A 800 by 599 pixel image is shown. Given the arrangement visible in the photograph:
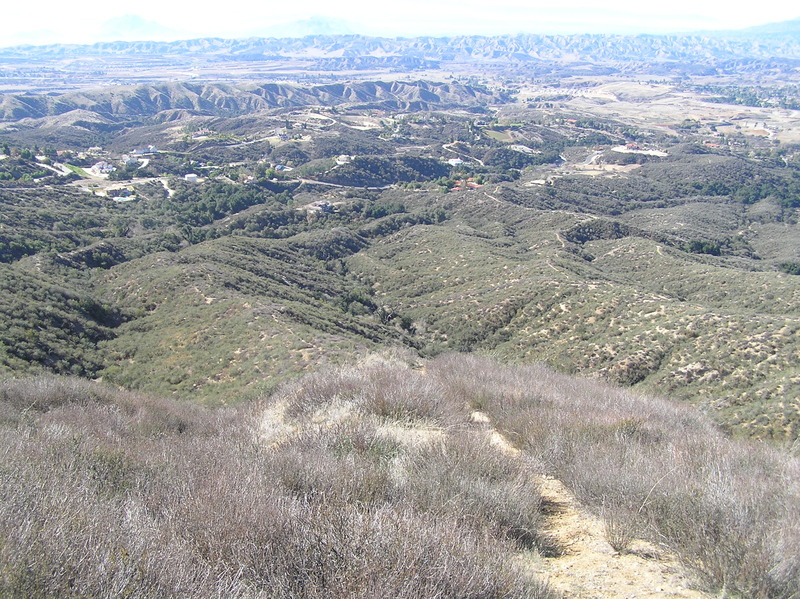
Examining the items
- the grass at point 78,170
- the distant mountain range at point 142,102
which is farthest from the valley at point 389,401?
the distant mountain range at point 142,102

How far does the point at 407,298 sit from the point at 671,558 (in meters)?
34.3

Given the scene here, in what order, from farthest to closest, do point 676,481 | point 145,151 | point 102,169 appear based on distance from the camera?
point 145,151 → point 102,169 → point 676,481

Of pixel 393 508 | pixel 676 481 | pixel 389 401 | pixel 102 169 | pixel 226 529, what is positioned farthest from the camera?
pixel 102 169

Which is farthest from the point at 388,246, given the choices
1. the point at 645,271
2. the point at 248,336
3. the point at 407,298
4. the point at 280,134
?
the point at 280,134

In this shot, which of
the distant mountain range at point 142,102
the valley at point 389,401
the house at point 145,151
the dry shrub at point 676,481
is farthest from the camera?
the distant mountain range at point 142,102

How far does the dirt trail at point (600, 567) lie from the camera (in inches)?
172

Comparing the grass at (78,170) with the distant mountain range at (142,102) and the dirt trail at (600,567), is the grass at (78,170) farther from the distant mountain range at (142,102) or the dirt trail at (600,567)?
the dirt trail at (600,567)

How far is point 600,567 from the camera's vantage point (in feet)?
15.6

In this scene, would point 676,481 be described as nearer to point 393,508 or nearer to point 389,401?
point 393,508

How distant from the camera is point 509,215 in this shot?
206 ft

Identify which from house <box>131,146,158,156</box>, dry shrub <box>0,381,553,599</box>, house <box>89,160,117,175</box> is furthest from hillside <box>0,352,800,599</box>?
house <box>131,146,158,156</box>

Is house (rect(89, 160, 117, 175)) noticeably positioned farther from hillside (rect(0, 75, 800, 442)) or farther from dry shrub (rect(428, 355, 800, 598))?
dry shrub (rect(428, 355, 800, 598))

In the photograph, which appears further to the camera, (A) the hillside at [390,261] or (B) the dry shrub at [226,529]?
(A) the hillside at [390,261]

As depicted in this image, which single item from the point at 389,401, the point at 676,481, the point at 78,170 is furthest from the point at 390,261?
the point at 78,170
